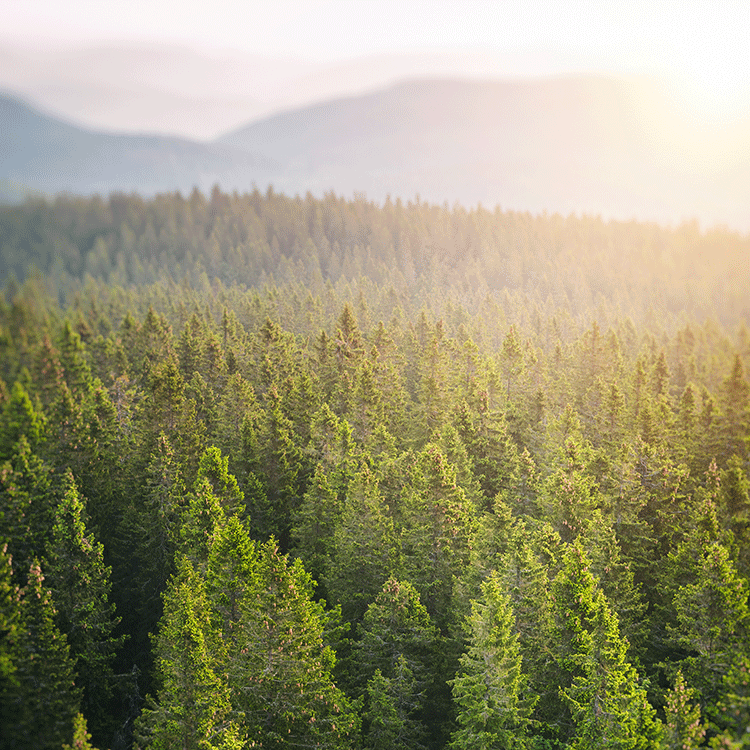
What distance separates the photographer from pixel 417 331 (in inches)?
2778

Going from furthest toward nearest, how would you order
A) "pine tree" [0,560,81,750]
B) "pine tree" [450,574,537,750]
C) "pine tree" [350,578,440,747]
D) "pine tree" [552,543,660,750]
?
1. "pine tree" [350,578,440,747]
2. "pine tree" [450,574,537,750]
3. "pine tree" [552,543,660,750]
4. "pine tree" [0,560,81,750]

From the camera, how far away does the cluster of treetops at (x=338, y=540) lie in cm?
2092

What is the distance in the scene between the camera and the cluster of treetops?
20922 millimetres

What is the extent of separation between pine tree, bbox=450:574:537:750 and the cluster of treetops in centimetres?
13

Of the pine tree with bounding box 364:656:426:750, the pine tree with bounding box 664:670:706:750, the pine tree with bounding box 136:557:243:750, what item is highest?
the pine tree with bounding box 664:670:706:750

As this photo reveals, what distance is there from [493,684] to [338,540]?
11667 mm

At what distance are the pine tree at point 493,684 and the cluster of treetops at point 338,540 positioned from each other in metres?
0.13

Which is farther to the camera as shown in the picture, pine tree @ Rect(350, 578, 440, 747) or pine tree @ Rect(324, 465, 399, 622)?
pine tree @ Rect(324, 465, 399, 622)

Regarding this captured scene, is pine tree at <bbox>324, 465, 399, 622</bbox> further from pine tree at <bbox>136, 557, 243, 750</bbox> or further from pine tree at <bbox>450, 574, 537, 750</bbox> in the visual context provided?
pine tree at <bbox>136, 557, 243, 750</bbox>

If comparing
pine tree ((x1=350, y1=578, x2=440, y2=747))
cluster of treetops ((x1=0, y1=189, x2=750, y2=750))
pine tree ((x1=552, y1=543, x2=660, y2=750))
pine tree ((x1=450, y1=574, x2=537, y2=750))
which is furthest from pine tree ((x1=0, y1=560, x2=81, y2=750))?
pine tree ((x1=552, y1=543, x2=660, y2=750))

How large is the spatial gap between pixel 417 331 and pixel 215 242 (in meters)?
88.7

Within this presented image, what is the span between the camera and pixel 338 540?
32.5 metres

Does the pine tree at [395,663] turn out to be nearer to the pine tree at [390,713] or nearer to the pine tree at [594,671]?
the pine tree at [390,713]

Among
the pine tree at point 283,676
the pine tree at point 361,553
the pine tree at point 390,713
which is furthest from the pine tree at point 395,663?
the pine tree at point 361,553
